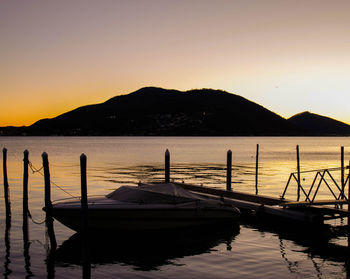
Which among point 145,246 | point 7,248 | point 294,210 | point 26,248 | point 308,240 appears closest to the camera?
point 7,248

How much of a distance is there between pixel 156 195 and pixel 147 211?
947mm

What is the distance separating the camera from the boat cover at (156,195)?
17734 mm

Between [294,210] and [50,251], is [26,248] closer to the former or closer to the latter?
[50,251]

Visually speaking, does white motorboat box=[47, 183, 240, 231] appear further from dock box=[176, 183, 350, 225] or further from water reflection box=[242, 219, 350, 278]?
water reflection box=[242, 219, 350, 278]

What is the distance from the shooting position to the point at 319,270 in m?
13.6

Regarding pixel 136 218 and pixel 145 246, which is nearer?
pixel 145 246

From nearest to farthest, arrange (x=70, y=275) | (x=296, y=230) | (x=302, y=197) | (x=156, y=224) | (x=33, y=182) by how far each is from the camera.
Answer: (x=70, y=275) < (x=156, y=224) < (x=296, y=230) < (x=302, y=197) < (x=33, y=182)

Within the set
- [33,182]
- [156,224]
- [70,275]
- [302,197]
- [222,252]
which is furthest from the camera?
[33,182]

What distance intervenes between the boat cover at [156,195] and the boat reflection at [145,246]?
128cm

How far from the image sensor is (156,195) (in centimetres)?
1795

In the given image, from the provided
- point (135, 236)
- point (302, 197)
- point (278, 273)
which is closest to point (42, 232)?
point (135, 236)

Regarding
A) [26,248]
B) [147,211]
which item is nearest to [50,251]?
[26,248]

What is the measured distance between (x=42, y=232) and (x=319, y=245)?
11352 mm

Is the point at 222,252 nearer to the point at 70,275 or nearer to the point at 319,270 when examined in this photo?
the point at 319,270
